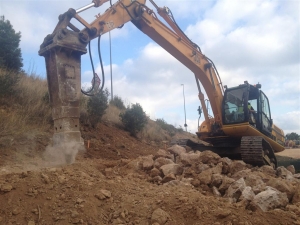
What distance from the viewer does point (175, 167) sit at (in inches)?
217

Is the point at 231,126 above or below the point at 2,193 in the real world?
above

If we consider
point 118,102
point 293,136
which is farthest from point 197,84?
point 293,136

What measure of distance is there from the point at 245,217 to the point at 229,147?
578 cm

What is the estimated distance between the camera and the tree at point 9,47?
40.4 ft

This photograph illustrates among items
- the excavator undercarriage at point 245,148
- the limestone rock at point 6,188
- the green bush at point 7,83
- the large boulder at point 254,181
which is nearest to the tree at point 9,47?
the green bush at point 7,83

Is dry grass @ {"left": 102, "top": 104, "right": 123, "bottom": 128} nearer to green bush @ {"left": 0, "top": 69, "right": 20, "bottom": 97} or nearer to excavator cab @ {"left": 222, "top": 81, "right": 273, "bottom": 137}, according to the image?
green bush @ {"left": 0, "top": 69, "right": 20, "bottom": 97}

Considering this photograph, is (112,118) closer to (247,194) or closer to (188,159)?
(188,159)

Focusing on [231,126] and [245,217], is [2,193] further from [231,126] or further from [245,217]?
[231,126]

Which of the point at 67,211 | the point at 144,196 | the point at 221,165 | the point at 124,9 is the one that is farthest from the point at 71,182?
the point at 124,9

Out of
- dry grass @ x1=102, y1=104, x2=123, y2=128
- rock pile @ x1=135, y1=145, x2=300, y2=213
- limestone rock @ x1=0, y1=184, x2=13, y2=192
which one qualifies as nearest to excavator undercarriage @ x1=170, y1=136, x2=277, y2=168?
rock pile @ x1=135, y1=145, x2=300, y2=213

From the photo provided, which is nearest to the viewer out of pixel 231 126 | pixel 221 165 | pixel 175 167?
pixel 175 167

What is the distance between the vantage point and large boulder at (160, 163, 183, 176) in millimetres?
5407

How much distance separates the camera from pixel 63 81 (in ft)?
16.2

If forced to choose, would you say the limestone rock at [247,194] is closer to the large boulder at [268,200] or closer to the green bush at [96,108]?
the large boulder at [268,200]
